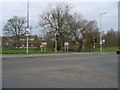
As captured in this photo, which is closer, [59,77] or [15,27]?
[59,77]

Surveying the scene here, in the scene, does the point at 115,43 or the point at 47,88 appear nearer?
the point at 47,88

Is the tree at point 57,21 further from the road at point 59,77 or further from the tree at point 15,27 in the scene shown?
the road at point 59,77

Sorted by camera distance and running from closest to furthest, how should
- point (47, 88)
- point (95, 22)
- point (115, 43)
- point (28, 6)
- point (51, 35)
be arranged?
point (47, 88)
point (28, 6)
point (51, 35)
point (95, 22)
point (115, 43)

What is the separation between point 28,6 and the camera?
50.7 meters

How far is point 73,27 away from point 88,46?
944 centimetres

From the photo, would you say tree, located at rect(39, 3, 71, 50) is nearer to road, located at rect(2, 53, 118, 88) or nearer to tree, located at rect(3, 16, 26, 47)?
tree, located at rect(3, 16, 26, 47)

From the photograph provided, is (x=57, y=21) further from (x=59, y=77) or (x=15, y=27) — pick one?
(x=59, y=77)

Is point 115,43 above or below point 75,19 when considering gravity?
below

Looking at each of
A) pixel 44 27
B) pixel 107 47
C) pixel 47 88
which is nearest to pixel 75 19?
pixel 44 27

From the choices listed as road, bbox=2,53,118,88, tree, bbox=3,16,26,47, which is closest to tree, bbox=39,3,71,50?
tree, bbox=3,16,26,47

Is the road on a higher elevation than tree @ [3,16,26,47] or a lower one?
lower

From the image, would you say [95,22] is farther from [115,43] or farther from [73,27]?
[115,43]

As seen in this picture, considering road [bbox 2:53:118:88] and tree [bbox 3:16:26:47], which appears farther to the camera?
tree [bbox 3:16:26:47]

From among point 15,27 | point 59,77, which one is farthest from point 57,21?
point 59,77
